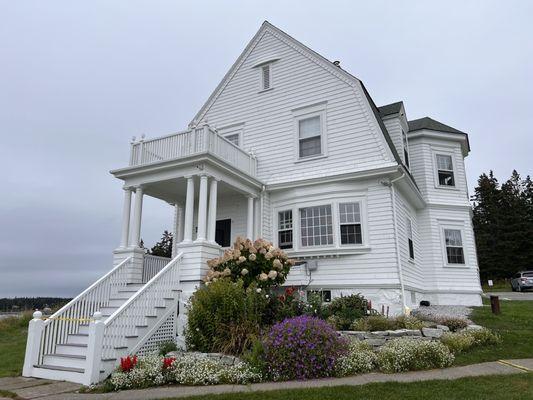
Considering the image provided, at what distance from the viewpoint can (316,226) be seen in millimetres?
12188

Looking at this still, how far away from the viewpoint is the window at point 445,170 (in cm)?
1571

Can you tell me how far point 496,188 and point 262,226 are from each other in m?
43.7

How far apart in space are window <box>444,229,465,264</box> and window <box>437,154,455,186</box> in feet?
6.41

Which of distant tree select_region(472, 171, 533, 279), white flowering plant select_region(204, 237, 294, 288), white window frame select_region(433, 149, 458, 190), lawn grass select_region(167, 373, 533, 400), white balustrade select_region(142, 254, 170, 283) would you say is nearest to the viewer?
lawn grass select_region(167, 373, 533, 400)

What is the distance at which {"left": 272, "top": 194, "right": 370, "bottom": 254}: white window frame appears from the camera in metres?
11.4

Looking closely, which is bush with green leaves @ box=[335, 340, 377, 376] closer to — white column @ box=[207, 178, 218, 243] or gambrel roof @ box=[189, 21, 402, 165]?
white column @ box=[207, 178, 218, 243]

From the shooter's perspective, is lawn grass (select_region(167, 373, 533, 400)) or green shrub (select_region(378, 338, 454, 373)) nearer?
lawn grass (select_region(167, 373, 533, 400))

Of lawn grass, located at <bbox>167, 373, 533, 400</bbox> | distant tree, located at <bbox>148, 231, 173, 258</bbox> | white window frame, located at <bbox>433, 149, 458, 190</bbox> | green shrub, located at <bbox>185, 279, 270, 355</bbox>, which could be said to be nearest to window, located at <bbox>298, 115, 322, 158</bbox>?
white window frame, located at <bbox>433, 149, 458, 190</bbox>

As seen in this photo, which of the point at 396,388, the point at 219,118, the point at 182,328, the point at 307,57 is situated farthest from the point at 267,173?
the point at 396,388

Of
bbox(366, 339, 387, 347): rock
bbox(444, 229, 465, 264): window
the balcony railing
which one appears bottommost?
bbox(366, 339, 387, 347): rock

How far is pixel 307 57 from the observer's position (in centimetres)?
1380

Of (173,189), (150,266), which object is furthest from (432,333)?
(173,189)

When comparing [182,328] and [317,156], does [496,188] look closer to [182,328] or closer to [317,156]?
[317,156]

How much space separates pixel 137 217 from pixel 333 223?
5788 millimetres
